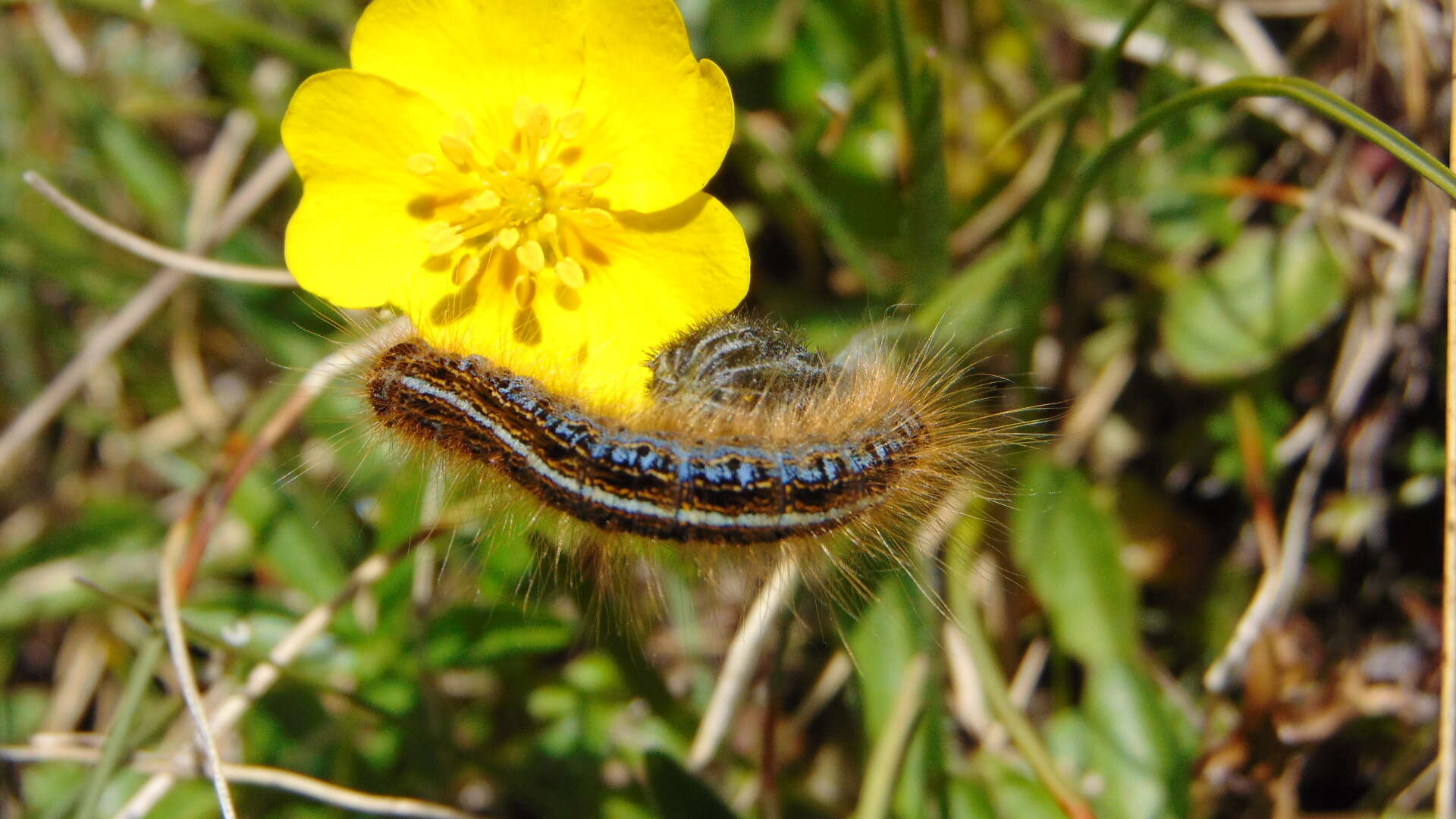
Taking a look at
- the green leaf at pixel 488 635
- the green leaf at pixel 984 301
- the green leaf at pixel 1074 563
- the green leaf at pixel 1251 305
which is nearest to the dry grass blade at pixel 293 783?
the green leaf at pixel 488 635

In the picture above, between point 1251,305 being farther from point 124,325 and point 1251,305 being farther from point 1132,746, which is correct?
point 124,325

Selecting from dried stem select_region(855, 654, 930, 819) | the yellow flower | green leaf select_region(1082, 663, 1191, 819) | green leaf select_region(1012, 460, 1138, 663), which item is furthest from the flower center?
green leaf select_region(1082, 663, 1191, 819)

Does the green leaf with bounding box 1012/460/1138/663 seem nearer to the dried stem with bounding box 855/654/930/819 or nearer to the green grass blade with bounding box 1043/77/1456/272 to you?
the dried stem with bounding box 855/654/930/819

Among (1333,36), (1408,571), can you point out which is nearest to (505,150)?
(1333,36)

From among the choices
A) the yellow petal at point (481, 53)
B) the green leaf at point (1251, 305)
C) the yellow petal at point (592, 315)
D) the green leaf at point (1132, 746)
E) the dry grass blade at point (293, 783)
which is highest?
the green leaf at point (1251, 305)

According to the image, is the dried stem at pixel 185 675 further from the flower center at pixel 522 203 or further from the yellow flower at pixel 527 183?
the flower center at pixel 522 203

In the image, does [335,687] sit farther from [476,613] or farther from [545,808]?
[545,808]
